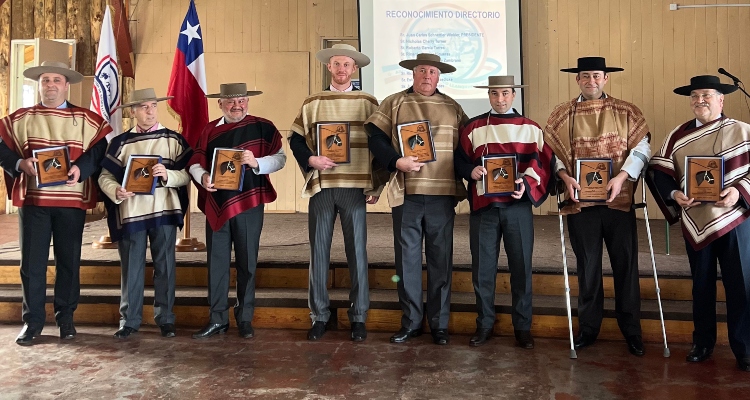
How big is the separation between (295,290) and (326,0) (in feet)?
14.8

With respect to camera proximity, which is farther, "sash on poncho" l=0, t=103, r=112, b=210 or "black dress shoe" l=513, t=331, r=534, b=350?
"sash on poncho" l=0, t=103, r=112, b=210

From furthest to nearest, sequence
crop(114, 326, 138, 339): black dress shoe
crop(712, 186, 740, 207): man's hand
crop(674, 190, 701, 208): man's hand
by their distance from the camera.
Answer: crop(114, 326, 138, 339): black dress shoe < crop(674, 190, 701, 208): man's hand < crop(712, 186, 740, 207): man's hand

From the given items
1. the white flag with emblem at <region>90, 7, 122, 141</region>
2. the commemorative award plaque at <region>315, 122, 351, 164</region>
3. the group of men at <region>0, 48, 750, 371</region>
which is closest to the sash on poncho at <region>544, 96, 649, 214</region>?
the group of men at <region>0, 48, 750, 371</region>

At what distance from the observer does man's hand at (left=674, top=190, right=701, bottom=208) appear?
340 cm

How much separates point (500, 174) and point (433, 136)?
45cm

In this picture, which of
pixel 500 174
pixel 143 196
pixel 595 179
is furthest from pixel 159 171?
pixel 595 179

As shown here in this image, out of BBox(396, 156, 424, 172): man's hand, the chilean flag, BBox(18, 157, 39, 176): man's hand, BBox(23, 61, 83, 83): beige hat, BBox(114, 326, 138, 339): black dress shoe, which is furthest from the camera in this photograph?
the chilean flag

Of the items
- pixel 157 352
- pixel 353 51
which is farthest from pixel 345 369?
pixel 353 51

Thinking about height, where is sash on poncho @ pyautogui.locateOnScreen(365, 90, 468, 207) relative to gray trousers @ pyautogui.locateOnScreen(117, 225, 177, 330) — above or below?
above

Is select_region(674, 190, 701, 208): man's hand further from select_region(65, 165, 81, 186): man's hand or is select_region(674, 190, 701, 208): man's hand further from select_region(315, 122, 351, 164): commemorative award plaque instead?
select_region(65, 165, 81, 186): man's hand

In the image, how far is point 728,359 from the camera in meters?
3.53

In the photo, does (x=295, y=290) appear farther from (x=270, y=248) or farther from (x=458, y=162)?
(x=458, y=162)

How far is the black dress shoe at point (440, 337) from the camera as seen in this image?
382 cm

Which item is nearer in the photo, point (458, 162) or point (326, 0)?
point (458, 162)
